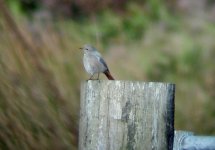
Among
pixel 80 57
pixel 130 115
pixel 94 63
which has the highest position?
pixel 80 57

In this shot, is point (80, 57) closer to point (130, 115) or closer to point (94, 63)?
point (94, 63)

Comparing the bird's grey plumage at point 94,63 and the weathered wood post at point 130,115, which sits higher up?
the bird's grey plumage at point 94,63

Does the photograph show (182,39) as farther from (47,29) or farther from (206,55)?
(47,29)

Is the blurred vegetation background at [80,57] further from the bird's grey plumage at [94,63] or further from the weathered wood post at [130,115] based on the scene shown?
the weathered wood post at [130,115]

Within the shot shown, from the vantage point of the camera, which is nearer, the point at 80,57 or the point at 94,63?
the point at 94,63

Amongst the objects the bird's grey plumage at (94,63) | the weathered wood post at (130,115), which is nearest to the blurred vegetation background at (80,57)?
the bird's grey plumage at (94,63)

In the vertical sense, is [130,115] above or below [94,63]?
below

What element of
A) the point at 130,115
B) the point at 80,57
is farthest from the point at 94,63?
the point at 80,57
